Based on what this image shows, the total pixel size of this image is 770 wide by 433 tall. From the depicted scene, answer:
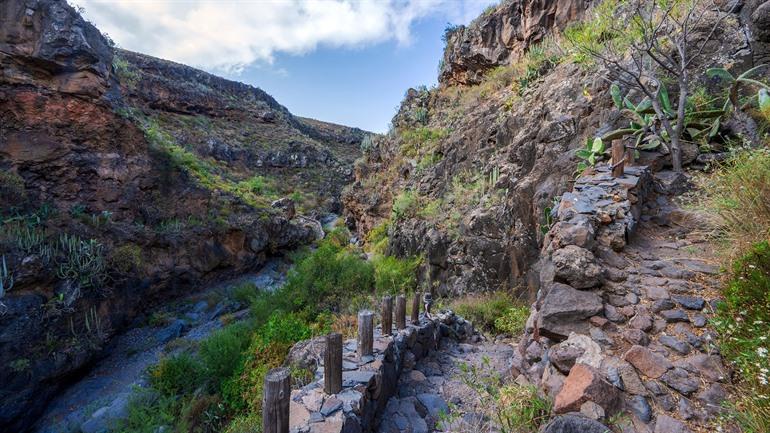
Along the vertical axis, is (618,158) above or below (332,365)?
above

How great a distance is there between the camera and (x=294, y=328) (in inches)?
268

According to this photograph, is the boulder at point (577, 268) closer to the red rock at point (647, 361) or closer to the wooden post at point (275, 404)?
the red rock at point (647, 361)

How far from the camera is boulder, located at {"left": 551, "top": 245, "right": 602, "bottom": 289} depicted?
3.54 meters

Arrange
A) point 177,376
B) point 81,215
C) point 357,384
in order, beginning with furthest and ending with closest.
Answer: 1. point 81,215
2. point 177,376
3. point 357,384

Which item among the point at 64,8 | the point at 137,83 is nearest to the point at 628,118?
the point at 64,8

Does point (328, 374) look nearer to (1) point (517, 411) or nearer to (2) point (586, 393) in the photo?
(1) point (517, 411)

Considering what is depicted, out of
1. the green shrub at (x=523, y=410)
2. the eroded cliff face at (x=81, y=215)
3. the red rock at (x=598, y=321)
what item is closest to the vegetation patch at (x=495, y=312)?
the red rock at (x=598, y=321)

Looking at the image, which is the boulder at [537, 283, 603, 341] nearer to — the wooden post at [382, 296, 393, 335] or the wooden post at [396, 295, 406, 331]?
the wooden post at [382, 296, 393, 335]

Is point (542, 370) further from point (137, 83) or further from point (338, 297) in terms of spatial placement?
point (137, 83)

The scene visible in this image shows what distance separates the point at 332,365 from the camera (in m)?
3.28

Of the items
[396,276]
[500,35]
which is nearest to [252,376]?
[396,276]

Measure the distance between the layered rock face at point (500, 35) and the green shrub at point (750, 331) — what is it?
12.2 meters

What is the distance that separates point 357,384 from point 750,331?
125 inches

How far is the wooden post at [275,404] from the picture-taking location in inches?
100
